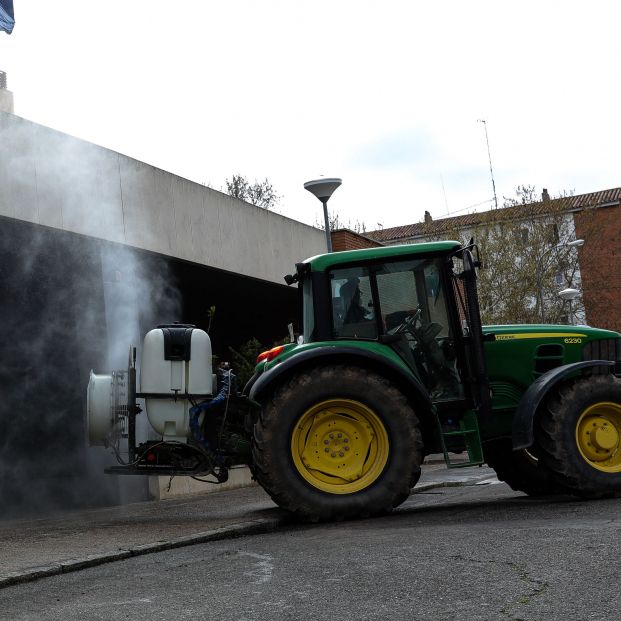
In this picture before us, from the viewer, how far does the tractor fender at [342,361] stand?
9219 millimetres

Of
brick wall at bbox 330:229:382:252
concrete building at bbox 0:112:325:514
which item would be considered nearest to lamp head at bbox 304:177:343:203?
concrete building at bbox 0:112:325:514

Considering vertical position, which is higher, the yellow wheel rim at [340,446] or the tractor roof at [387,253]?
the tractor roof at [387,253]

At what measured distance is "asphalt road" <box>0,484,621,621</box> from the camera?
512cm

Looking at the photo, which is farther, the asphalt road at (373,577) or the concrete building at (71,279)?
the concrete building at (71,279)

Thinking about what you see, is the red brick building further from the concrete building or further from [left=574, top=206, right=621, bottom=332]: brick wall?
the concrete building

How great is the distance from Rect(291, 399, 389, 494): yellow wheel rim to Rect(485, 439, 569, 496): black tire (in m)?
2.01

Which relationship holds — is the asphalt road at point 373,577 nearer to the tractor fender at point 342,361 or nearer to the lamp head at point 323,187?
the tractor fender at point 342,361

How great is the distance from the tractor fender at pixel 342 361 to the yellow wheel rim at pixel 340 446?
1.24ft

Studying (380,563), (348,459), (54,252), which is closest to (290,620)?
(380,563)

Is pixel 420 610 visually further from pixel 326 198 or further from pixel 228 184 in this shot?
pixel 228 184

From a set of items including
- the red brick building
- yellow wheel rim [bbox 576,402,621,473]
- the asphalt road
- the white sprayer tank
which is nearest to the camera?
the asphalt road

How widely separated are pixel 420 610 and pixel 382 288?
4.92 m

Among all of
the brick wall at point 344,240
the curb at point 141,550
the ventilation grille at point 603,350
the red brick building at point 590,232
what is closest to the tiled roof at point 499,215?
the red brick building at point 590,232

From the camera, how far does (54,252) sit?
563 inches
